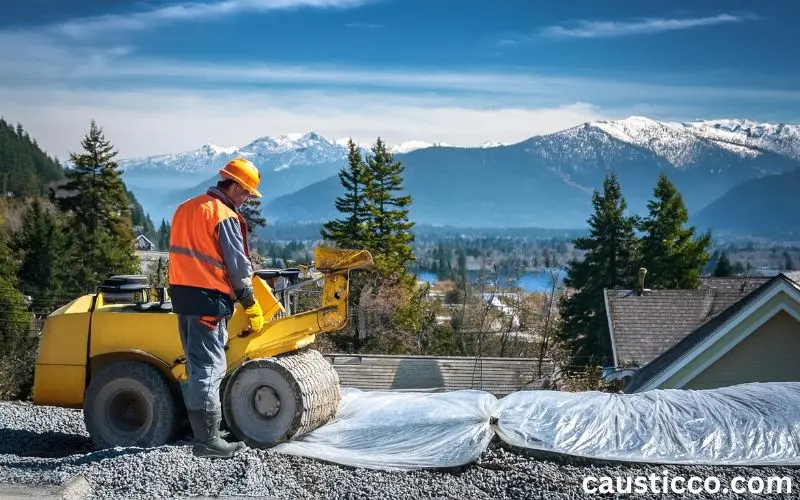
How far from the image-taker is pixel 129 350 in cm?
757

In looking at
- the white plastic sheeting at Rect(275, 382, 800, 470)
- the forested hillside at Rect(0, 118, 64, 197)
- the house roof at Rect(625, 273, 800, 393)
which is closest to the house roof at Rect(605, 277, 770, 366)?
the house roof at Rect(625, 273, 800, 393)

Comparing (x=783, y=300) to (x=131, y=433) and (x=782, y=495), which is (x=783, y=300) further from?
(x=131, y=433)

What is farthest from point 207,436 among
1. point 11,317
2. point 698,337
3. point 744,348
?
point 11,317

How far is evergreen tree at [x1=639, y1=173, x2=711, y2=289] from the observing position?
172ft

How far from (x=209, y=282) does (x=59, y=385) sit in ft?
7.66

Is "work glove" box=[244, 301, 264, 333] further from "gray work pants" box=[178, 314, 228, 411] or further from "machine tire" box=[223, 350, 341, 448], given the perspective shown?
"machine tire" box=[223, 350, 341, 448]

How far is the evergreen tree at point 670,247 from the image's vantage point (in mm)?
52469

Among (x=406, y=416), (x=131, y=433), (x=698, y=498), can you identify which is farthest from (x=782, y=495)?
(x=131, y=433)

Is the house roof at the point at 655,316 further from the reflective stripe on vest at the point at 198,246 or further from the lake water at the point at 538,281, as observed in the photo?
the lake water at the point at 538,281

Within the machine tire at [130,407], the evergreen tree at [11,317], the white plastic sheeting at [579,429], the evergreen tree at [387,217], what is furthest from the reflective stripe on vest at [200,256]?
the evergreen tree at [387,217]

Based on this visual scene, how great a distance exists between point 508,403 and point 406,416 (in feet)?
3.06

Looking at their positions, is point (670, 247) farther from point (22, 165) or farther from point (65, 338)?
point (22, 165)

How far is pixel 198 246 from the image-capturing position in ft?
21.5

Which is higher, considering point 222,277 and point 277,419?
point 222,277
